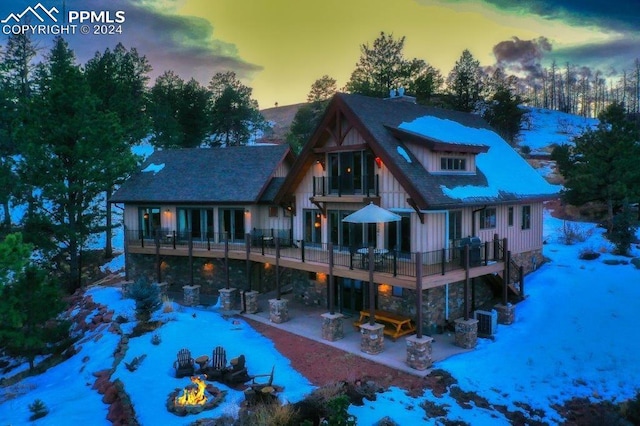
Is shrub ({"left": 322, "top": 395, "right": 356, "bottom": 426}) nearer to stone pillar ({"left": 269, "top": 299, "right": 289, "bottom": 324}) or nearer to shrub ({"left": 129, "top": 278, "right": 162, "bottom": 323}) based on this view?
stone pillar ({"left": 269, "top": 299, "right": 289, "bottom": 324})

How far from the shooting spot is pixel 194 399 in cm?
1133

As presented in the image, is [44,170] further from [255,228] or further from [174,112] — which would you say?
[174,112]

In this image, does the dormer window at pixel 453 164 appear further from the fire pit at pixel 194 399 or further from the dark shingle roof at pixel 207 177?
the fire pit at pixel 194 399

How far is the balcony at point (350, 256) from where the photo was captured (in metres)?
15.6

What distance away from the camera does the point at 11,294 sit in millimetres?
16531

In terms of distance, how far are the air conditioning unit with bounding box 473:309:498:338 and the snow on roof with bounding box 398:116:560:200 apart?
184 inches

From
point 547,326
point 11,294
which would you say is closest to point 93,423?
point 11,294

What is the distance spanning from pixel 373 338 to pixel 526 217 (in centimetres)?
1210

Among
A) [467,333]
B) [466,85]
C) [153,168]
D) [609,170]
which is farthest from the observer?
[466,85]

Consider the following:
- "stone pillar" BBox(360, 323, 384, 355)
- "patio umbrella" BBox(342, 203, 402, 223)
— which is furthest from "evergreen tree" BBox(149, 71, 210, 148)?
"stone pillar" BBox(360, 323, 384, 355)

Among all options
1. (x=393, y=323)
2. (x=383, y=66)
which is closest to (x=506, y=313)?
(x=393, y=323)

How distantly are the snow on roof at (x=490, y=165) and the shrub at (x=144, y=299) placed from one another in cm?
Answer: 1334

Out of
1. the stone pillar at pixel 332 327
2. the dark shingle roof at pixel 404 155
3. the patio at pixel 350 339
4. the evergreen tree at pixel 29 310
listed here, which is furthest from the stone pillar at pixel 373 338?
the evergreen tree at pixel 29 310

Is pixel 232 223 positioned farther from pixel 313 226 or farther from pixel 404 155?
pixel 404 155
